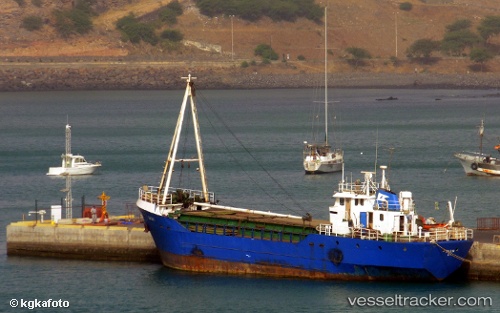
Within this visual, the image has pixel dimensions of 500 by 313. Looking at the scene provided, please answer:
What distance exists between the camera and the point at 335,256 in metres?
52.6

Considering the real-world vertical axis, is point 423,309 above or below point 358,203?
below

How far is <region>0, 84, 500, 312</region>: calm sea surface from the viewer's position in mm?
52500

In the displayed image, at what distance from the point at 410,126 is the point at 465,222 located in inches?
2979

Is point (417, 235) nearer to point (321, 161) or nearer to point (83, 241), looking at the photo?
point (83, 241)

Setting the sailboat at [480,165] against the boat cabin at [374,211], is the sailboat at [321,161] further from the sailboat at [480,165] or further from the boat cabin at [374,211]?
the boat cabin at [374,211]

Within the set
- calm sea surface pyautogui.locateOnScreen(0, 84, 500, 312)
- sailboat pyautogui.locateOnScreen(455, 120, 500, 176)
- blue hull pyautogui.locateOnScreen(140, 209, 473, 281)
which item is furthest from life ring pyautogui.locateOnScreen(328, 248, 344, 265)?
sailboat pyautogui.locateOnScreen(455, 120, 500, 176)

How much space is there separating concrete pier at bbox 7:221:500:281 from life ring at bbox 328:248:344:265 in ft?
22.8

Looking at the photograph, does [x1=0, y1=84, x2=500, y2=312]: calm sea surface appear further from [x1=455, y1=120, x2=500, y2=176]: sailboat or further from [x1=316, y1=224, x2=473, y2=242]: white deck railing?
[x1=316, y1=224, x2=473, y2=242]: white deck railing

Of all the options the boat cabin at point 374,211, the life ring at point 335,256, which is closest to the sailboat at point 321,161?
the boat cabin at point 374,211

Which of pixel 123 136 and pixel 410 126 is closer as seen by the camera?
pixel 123 136

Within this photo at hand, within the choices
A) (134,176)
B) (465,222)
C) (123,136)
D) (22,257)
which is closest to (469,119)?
(123,136)

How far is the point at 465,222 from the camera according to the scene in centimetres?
6719

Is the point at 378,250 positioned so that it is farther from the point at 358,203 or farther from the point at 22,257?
the point at 22,257

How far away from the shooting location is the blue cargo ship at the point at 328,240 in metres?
51.8
